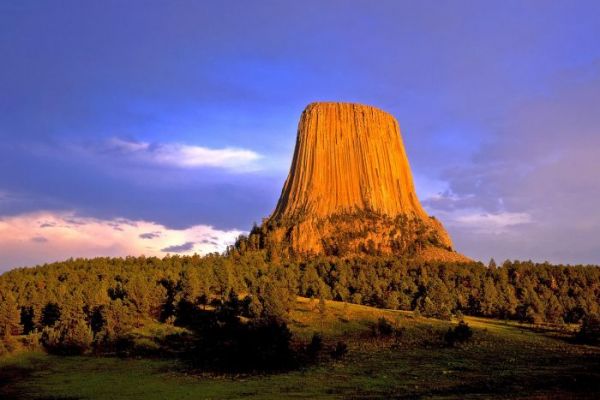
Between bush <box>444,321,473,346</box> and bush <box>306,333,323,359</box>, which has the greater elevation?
bush <box>444,321,473,346</box>

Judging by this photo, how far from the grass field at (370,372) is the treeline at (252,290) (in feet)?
18.1

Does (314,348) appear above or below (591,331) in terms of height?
below

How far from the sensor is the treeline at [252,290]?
2142 inches

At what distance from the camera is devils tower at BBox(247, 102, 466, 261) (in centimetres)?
9750

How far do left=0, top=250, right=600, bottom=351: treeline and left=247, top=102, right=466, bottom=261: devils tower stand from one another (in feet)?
30.0

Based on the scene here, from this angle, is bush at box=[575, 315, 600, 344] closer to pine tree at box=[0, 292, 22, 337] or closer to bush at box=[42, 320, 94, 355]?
bush at box=[42, 320, 94, 355]

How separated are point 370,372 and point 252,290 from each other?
28.9m

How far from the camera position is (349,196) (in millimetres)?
108750

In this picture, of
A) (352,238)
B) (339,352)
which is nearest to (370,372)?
(339,352)

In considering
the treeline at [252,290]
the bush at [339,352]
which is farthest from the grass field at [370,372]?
the treeline at [252,290]

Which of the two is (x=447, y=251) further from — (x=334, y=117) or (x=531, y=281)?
(x=334, y=117)

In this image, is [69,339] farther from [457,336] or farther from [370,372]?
[457,336]

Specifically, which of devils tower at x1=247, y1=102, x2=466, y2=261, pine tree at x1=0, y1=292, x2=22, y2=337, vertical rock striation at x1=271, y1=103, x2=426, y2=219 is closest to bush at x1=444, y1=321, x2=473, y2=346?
pine tree at x1=0, y1=292, x2=22, y2=337

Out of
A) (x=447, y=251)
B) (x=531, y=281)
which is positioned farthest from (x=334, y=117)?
(x=531, y=281)
